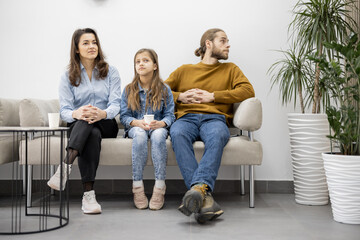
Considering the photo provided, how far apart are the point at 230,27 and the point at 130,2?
0.86 metres

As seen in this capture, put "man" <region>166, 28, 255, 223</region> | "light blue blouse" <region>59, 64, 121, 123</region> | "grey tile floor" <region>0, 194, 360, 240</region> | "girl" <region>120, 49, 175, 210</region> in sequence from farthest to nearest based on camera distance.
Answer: "light blue blouse" <region>59, 64, 121, 123</region> → "girl" <region>120, 49, 175, 210</region> → "man" <region>166, 28, 255, 223</region> → "grey tile floor" <region>0, 194, 360, 240</region>

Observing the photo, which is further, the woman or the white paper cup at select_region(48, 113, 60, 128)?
the woman

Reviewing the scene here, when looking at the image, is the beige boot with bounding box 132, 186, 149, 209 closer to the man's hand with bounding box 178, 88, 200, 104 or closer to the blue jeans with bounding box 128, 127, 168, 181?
the blue jeans with bounding box 128, 127, 168, 181

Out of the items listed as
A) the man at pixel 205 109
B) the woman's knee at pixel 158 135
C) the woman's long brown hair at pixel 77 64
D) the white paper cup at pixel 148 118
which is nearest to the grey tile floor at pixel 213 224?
the man at pixel 205 109

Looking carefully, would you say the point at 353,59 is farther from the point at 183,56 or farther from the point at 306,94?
the point at 183,56

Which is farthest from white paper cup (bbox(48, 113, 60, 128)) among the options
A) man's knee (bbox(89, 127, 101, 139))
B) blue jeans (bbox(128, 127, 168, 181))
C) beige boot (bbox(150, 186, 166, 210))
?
beige boot (bbox(150, 186, 166, 210))

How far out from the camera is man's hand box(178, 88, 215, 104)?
276cm

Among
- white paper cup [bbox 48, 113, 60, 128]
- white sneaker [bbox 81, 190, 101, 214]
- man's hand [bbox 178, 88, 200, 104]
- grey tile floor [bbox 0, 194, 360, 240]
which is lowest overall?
grey tile floor [bbox 0, 194, 360, 240]

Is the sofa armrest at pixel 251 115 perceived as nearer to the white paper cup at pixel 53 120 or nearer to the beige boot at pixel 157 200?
the beige boot at pixel 157 200

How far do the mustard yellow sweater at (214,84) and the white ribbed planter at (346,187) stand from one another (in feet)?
2.70

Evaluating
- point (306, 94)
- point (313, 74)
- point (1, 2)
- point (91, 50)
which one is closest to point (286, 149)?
point (306, 94)

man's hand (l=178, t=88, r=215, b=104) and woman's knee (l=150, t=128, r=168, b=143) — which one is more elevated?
man's hand (l=178, t=88, r=215, b=104)

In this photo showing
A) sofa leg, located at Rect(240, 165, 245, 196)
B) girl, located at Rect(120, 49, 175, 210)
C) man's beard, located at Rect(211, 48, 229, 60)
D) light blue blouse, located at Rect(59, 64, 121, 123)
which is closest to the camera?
girl, located at Rect(120, 49, 175, 210)

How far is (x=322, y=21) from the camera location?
2.63 meters
